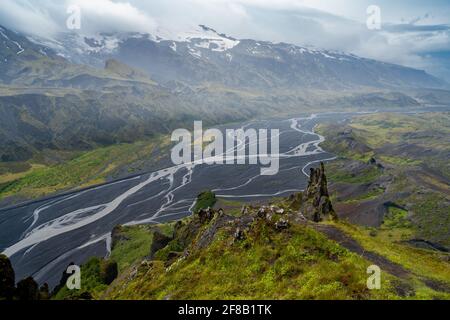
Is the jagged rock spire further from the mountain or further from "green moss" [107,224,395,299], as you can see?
"green moss" [107,224,395,299]

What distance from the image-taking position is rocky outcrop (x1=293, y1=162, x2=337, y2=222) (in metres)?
53.8

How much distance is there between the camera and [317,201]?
59.2 m

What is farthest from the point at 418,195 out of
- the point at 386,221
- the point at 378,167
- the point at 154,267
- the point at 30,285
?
the point at 30,285

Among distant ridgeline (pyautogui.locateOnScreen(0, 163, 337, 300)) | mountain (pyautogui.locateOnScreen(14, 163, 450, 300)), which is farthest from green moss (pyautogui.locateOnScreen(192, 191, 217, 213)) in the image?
mountain (pyautogui.locateOnScreen(14, 163, 450, 300))

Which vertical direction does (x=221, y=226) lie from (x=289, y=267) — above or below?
above

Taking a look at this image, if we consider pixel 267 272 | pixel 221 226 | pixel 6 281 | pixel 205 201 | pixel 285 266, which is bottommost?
pixel 205 201

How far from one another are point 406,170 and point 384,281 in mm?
146139

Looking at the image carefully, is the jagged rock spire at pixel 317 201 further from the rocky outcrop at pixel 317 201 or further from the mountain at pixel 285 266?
the mountain at pixel 285 266

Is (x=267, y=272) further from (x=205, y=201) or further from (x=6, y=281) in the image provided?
(x=205, y=201)

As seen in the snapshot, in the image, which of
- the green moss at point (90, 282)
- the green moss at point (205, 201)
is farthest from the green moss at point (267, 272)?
the green moss at point (205, 201)

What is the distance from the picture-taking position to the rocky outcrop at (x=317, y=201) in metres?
53.8

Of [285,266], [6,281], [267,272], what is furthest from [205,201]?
[285,266]
